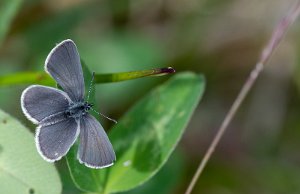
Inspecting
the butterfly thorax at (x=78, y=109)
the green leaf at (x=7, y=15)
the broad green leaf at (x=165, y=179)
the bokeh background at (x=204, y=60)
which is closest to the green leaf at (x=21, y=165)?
the butterfly thorax at (x=78, y=109)

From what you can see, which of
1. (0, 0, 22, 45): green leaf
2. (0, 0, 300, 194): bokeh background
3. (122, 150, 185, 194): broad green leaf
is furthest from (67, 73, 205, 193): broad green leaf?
(0, 0, 300, 194): bokeh background

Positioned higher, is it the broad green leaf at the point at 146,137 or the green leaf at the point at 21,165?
the green leaf at the point at 21,165

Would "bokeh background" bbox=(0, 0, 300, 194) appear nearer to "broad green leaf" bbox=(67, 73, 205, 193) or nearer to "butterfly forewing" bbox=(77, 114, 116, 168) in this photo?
"broad green leaf" bbox=(67, 73, 205, 193)

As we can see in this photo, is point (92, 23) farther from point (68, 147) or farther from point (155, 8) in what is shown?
point (68, 147)

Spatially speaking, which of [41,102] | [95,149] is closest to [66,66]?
[41,102]

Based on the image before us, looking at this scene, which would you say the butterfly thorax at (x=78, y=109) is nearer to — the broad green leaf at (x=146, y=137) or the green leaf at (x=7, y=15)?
the broad green leaf at (x=146, y=137)
